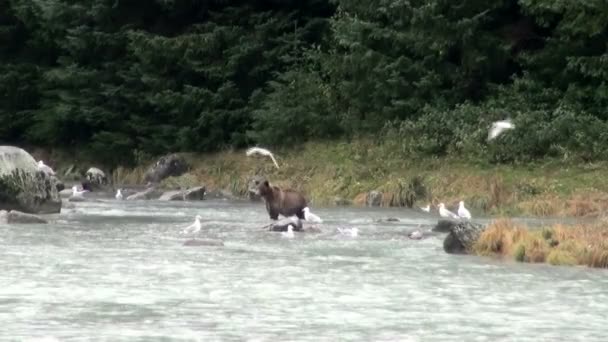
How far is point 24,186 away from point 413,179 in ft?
32.6

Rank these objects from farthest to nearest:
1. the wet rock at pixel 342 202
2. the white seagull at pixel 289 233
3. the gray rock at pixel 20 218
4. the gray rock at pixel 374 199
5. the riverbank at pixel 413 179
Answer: the wet rock at pixel 342 202
the gray rock at pixel 374 199
the riverbank at pixel 413 179
the gray rock at pixel 20 218
the white seagull at pixel 289 233

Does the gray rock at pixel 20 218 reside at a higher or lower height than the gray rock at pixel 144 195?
lower

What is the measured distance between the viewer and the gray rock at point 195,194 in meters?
38.9

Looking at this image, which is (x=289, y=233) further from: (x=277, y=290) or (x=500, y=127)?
(x=500, y=127)

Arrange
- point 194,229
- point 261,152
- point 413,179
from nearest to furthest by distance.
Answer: point 194,229 < point 413,179 < point 261,152

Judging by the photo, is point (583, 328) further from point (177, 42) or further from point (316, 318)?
point (177, 42)

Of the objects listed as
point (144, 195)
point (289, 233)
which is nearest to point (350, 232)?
point (289, 233)

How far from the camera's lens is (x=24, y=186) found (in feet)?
104

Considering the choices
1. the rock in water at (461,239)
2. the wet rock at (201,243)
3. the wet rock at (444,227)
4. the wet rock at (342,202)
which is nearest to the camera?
the rock in water at (461,239)

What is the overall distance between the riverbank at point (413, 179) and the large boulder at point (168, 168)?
393 millimetres

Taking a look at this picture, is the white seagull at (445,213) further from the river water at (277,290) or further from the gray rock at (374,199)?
the gray rock at (374,199)

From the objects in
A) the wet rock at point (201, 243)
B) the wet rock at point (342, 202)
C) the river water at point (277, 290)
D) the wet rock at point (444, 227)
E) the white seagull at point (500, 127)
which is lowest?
the river water at point (277, 290)

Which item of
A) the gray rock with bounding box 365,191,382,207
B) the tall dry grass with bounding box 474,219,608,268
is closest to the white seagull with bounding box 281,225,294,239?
the tall dry grass with bounding box 474,219,608,268

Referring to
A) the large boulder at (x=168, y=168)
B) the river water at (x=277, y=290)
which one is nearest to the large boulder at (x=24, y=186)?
the river water at (x=277, y=290)
